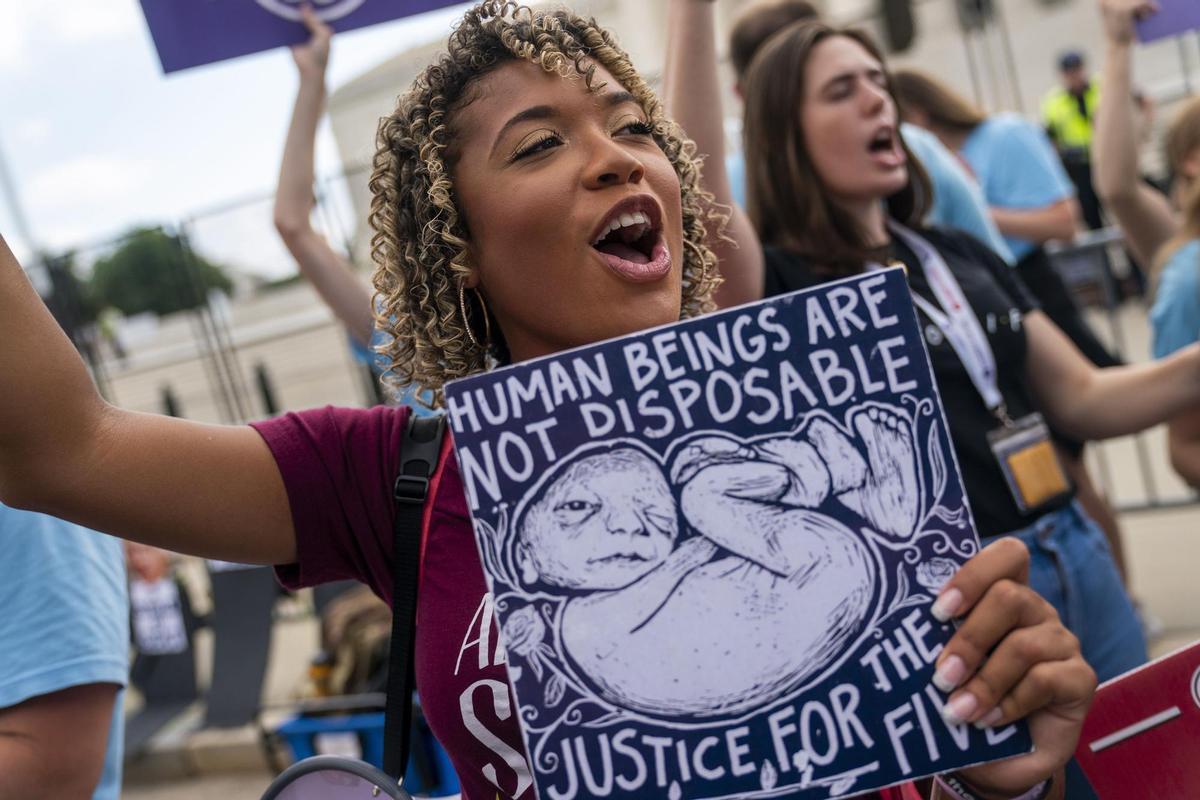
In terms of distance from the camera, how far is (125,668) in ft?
6.37

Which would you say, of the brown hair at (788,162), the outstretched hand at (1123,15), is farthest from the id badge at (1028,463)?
the outstretched hand at (1123,15)

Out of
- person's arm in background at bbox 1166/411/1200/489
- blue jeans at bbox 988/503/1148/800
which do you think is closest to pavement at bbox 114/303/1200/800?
person's arm in background at bbox 1166/411/1200/489

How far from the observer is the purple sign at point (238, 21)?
8.12ft

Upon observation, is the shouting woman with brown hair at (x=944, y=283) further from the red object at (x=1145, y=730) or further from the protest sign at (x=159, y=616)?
the protest sign at (x=159, y=616)

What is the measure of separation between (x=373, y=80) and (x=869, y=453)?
517 cm


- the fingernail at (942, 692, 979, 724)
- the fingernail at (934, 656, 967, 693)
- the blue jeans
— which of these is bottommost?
the blue jeans

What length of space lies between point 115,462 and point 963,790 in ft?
3.31

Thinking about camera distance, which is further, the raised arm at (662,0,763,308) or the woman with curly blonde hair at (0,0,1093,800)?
the raised arm at (662,0,763,308)

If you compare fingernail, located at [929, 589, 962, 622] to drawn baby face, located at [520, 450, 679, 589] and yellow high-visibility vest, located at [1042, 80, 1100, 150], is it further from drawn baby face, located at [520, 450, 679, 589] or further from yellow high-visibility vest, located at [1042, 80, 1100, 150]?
yellow high-visibility vest, located at [1042, 80, 1100, 150]

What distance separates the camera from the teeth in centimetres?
141

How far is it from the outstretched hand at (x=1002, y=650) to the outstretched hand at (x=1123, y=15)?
247 centimetres

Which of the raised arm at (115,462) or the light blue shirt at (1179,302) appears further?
the light blue shirt at (1179,302)

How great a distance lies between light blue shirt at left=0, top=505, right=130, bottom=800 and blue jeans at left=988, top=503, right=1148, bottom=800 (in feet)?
5.43

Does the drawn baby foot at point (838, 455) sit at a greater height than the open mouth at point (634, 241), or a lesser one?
lesser
